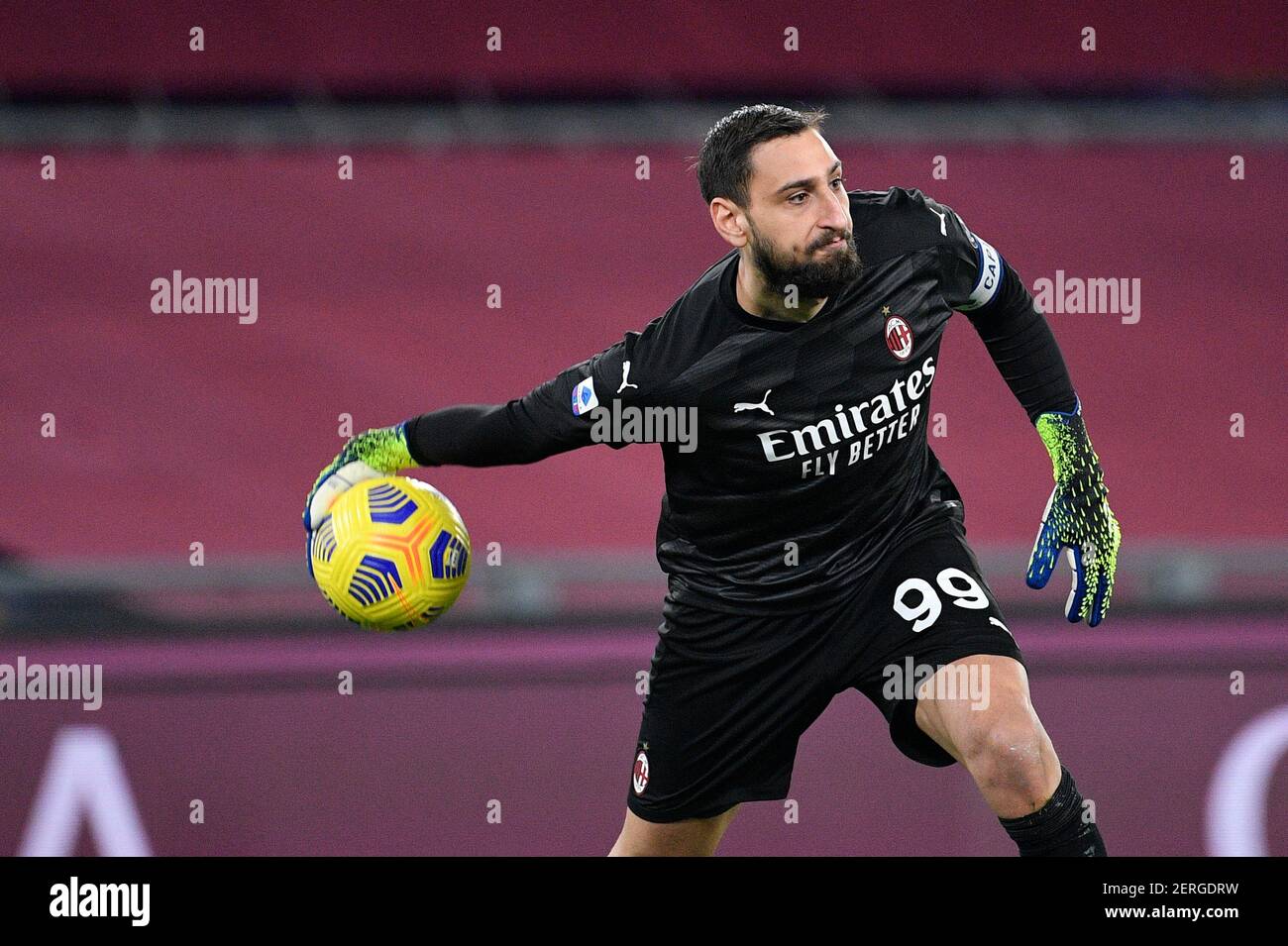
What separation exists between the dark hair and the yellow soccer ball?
94cm

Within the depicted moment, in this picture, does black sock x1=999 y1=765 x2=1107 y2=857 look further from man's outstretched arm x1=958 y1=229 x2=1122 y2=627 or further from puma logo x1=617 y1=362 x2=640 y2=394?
puma logo x1=617 y1=362 x2=640 y2=394

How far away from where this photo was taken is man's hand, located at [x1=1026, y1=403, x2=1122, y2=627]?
3.44 metres

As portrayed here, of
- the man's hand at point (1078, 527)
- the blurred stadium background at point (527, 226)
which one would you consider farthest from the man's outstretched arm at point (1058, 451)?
the blurred stadium background at point (527, 226)

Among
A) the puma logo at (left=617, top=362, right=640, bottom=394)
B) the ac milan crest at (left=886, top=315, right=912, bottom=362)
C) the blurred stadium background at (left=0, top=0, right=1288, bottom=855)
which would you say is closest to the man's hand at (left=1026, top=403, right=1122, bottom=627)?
the ac milan crest at (left=886, top=315, right=912, bottom=362)

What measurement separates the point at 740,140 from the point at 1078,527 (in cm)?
117

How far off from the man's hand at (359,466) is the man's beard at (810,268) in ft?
2.92

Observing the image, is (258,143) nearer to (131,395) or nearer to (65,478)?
(131,395)

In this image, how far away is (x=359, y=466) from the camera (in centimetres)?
345

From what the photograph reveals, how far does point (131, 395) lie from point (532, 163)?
107 inches

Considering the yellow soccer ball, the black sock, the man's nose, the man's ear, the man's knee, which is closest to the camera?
the black sock

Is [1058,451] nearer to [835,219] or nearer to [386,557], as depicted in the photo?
[835,219]

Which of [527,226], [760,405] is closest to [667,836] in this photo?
[760,405]

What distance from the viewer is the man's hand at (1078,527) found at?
135 inches

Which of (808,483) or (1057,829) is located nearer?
(1057,829)
